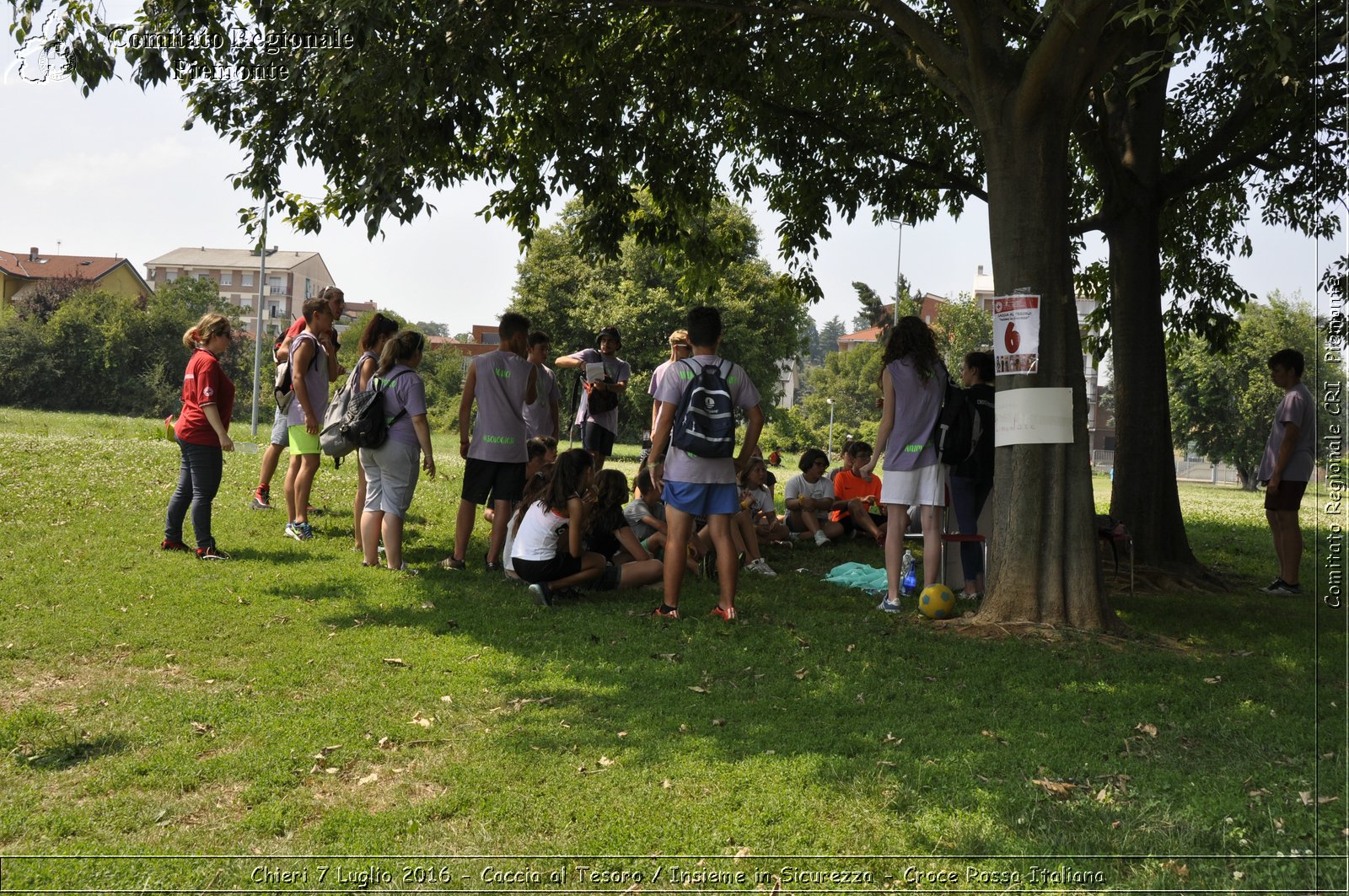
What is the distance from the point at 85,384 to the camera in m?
64.9

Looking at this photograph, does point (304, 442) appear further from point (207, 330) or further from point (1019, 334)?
point (1019, 334)

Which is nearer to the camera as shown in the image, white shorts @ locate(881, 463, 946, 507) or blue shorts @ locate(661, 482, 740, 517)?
blue shorts @ locate(661, 482, 740, 517)

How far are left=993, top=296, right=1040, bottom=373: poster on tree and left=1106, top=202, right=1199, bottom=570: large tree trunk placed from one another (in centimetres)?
416

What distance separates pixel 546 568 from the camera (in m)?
8.10

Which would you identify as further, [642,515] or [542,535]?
[642,515]

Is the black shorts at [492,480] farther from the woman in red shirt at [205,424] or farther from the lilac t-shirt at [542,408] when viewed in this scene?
the woman in red shirt at [205,424]

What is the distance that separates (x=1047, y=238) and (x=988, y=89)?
118 centimetres

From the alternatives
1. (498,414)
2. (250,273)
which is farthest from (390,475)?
(250,273)

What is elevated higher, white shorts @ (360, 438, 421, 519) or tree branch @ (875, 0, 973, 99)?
tree branch @ (875, 0, 973, 99)

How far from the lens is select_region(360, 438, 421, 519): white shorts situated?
8.85 m

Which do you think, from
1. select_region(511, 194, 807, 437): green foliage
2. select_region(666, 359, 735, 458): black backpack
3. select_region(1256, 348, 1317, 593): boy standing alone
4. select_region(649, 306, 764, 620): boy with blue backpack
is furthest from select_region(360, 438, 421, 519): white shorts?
select_region(511, 194, 807, 437): green foliage

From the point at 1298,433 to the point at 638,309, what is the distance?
44.7 m

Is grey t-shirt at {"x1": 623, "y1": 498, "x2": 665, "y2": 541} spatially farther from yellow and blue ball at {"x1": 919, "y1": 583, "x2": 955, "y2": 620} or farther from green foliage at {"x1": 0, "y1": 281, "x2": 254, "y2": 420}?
green foliage at {"x1": 0, "y1": 281, "x2": 254, "y2": 420}

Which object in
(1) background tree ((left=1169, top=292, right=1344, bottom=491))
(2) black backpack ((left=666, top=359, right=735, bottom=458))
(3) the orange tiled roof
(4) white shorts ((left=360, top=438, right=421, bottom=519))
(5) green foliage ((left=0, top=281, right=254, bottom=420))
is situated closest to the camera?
(2) black backpack ((left=666, top=359, right=735, bottom=458))
